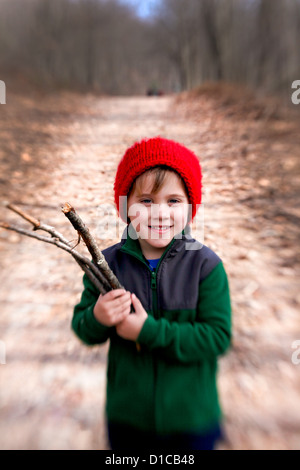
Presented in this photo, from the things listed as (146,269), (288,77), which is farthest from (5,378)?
(288,77)

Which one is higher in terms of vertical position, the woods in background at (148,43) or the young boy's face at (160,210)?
the woods in background at (148,43)

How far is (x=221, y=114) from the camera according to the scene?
15.7 feet

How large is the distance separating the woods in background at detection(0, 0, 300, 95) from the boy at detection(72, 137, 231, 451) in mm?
4743

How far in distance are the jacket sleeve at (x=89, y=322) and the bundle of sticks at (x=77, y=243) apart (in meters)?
0.13

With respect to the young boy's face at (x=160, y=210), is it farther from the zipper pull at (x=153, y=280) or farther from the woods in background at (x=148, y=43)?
the woods in background at (x=148, y=43)

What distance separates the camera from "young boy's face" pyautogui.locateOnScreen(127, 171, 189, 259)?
73 centimetres

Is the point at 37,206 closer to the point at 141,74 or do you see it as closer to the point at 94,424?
the point at 94,424

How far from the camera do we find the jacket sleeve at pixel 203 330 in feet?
2.51

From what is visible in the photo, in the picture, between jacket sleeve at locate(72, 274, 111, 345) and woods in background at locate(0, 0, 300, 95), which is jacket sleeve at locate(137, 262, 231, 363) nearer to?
jacket sleeve at locate(72, 274, 111, 345)
